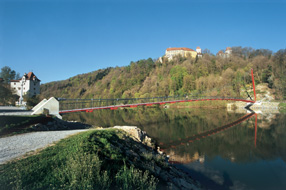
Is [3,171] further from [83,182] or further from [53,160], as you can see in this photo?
[83,182]

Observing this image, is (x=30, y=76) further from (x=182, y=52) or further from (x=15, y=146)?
(x=182, y=52)

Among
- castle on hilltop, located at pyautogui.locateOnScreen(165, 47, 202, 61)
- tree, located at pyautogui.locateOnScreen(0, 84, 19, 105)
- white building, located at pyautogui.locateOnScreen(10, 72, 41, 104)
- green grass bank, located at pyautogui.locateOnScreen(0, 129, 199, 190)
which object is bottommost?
green grass bank, located at pyautogui.locateOnScreen(0, 129, 199, 190)

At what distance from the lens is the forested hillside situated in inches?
1818

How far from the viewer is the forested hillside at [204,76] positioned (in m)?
46.2

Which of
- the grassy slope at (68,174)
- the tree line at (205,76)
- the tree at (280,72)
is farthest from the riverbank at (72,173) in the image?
the tree at (280,72)

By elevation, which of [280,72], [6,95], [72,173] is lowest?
[72,173]

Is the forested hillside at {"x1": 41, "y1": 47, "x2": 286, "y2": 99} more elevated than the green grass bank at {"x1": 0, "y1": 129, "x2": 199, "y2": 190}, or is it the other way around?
the forested hillside at {"x1": 41, "y1": 47, "x2": 286, "y2": 99}

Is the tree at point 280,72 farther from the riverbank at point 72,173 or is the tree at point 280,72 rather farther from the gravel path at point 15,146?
the gravel path at point 15,146

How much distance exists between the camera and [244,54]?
70250 millimetres

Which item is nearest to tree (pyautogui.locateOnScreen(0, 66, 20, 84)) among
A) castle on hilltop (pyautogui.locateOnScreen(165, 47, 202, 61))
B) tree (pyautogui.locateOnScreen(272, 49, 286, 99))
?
tree (pyautogui.locateOnScreen(272, 49, 286, 99))

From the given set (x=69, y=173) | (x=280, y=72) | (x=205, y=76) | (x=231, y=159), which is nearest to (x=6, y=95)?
(x=69, y=173)

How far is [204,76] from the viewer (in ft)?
189

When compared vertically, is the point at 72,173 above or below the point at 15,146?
above

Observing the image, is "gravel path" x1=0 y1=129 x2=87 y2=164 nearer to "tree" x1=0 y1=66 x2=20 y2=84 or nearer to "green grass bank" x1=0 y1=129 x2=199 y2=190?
"green grass bank" x1=0 y1=129 x2=199 y2=190
